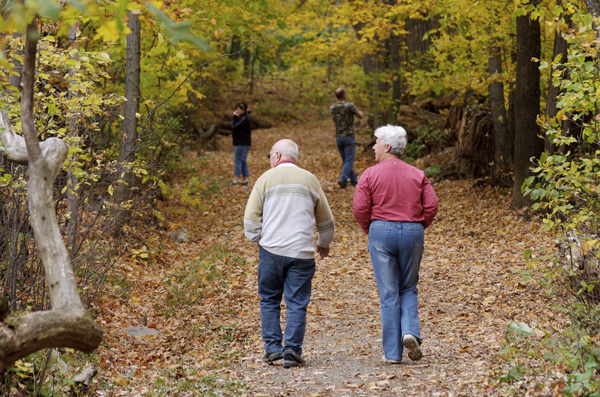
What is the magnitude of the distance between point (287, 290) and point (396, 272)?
0.96m

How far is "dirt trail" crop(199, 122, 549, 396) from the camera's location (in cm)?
534

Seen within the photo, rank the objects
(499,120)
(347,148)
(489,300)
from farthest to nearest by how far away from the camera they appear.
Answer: (347,148) < (499,120) < (489,300)

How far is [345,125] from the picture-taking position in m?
15.1

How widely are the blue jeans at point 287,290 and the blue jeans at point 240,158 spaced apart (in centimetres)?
1031

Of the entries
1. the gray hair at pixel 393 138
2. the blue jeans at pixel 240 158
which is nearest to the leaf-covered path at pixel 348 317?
the gray hair at pixel 393 138

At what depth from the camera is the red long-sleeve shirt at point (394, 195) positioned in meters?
5.66

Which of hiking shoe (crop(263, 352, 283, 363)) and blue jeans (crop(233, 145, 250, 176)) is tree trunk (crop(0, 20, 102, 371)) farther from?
blue jeans (crop(233, 145, 250, 176))

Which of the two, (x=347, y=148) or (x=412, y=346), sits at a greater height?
(x=347, y=148)

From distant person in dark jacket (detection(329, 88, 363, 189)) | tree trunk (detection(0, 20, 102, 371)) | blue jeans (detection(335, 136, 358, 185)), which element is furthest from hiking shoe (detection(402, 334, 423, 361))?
blue jeans (detection(335, 136, 358, 185))

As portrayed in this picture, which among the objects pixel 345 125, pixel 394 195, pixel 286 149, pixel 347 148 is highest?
pixel 286 149

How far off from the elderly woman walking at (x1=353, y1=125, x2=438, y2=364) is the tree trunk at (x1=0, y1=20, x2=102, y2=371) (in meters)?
3.00

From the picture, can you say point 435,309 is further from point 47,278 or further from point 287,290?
point 47,278

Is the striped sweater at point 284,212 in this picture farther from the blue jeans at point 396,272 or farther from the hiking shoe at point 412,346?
the hiking shoe at point 412,346

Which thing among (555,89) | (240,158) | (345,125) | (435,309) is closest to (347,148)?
(345,125)
